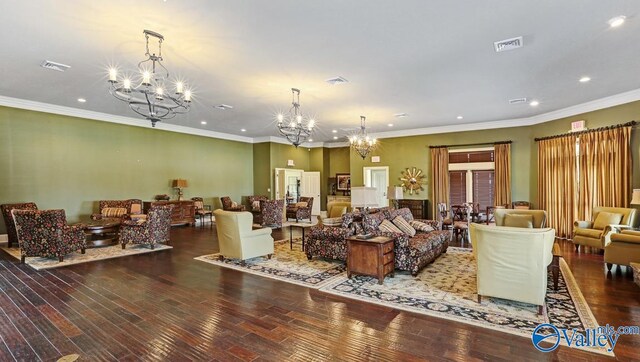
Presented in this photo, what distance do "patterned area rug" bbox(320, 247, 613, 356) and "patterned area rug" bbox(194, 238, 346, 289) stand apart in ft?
1.04

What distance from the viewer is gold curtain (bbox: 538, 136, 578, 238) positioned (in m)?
7.76

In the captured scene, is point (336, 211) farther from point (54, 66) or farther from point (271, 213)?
point (54, 66)

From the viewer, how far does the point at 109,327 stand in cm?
A: 311

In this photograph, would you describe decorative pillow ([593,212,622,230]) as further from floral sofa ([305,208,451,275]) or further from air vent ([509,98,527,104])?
floral sofa ([305,208,451,275])

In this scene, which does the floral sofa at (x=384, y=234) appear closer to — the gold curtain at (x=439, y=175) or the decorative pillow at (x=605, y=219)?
the decorative pillow at (x=605, y=219)

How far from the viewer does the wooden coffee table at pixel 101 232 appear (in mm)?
6344

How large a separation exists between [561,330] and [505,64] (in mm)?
3902

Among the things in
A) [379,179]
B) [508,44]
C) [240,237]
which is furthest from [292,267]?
[379,179]

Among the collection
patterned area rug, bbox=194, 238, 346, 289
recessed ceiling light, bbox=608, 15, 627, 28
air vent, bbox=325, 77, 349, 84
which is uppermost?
air vent, bbox=325, 77, 349, 84

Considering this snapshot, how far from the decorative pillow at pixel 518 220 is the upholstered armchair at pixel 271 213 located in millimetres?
6470

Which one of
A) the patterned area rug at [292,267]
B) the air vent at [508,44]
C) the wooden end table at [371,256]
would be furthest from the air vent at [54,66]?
the air vent at [508,44]

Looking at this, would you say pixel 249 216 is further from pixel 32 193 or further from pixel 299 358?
pixel 32 193

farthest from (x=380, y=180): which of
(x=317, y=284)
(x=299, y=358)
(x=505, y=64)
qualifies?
(x=299, y=358)

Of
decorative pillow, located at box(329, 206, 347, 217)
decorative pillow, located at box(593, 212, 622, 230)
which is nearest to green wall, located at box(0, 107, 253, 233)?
decorative pillow, located at box(329, 206, 347, 217)
